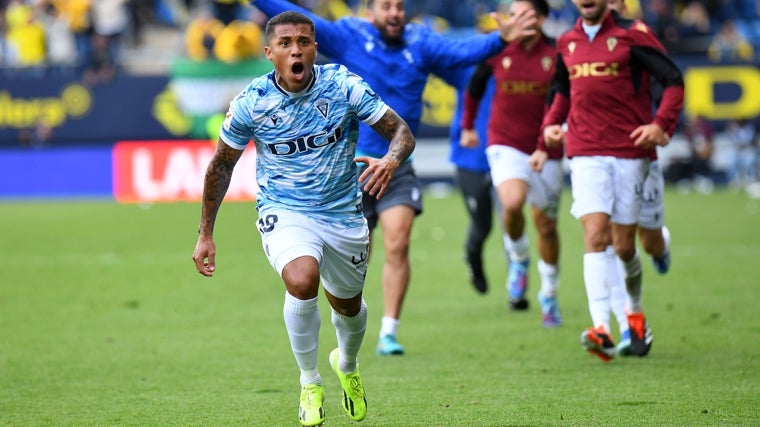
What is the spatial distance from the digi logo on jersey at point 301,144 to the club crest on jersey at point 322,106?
11 cm

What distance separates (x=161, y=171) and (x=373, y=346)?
1946cm

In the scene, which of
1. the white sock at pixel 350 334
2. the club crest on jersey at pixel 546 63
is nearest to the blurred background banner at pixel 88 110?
the club crest on jersey at pixel 546 63

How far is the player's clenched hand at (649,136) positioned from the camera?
829 centimetres

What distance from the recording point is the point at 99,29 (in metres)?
32.0

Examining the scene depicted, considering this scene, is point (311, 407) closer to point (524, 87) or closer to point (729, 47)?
point (524, 87)

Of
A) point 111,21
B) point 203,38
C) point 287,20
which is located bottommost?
point 111,21

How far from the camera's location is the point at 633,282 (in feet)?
30.0

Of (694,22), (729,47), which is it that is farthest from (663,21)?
(729,47)

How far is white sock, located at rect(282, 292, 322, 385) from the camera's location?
21.6ft

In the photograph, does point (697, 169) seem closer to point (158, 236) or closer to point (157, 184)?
point (157, 184)

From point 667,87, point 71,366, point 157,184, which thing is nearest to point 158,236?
point 157,184

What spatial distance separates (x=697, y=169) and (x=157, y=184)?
12947 millimetres

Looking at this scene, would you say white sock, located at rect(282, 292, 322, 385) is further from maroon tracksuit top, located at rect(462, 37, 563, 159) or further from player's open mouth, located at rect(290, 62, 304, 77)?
maroon tracksuit top, located at rect(462, 37, 563, 159)

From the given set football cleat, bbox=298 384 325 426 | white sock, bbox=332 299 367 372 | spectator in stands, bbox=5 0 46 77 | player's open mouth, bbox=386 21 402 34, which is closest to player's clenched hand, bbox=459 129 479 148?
player's open mouth, bbox=386 21 402 34
